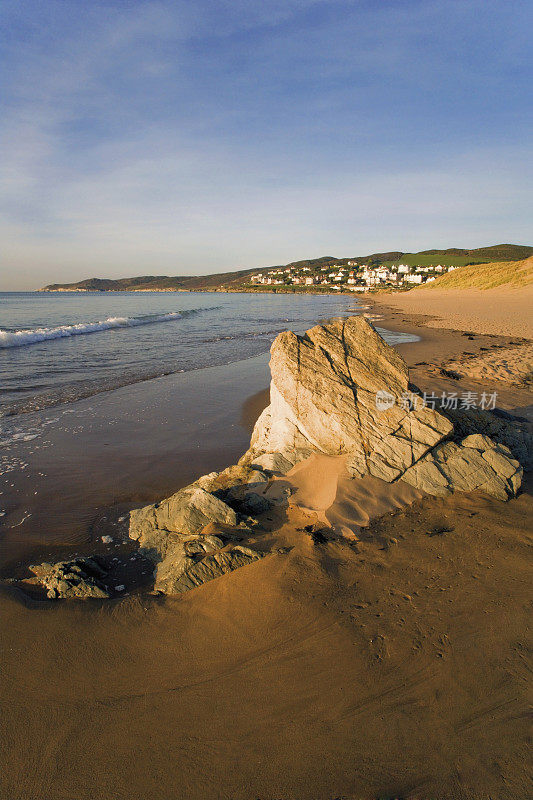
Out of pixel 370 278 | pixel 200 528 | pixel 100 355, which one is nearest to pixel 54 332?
pixel 100 355

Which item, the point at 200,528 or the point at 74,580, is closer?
the point at 74,580

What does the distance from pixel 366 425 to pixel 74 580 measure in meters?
4.72

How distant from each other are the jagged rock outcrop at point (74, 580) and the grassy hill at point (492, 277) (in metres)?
56.1

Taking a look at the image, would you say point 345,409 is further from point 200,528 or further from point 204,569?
point 204,569

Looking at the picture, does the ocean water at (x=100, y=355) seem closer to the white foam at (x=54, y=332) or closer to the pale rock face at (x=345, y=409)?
the white foam at (x=54, y=332)

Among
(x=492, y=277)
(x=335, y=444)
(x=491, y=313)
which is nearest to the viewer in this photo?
(x=335, y=444)

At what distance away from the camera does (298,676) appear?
348 cm

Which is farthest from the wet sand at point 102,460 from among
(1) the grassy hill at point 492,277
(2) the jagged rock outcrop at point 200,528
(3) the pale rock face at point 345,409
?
(1) the grassy hill at point 492,277

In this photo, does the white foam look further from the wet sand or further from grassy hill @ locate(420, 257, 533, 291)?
grassy hill @ locate(420, 257, 533, 291)

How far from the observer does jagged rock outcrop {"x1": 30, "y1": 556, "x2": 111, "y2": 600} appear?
4.64 meters

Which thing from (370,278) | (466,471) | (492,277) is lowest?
(466,471)

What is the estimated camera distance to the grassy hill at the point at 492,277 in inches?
2012

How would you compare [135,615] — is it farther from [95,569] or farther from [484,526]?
[484,526]

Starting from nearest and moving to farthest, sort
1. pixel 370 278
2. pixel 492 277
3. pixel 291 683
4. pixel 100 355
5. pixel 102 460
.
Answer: pixel 291 683 → pixel 102 460 → pixel 100 355 → pixel 492 277 → pixel 370 278
